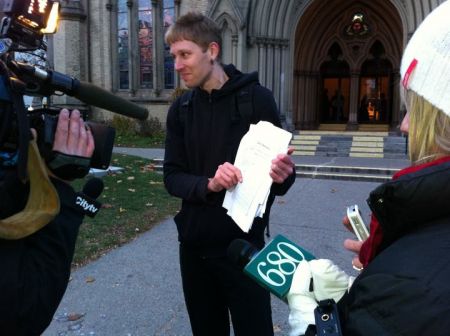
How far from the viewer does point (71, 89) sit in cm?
126

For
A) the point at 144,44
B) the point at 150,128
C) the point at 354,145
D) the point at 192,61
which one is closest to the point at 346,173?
the point at 354,145

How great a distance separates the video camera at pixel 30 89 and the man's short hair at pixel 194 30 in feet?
2.75

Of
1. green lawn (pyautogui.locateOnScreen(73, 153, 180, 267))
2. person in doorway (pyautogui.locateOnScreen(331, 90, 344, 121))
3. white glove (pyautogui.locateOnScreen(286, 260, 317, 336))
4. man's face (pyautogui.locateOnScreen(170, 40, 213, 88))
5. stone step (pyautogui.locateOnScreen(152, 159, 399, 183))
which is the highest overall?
person in doorway (pyautogui.locateOnScreen(331, 90, 344, 121))

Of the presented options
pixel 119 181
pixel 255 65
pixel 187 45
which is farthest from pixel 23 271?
pixel 255 65

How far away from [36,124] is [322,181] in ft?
28.8

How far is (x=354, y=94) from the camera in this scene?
18.8 meters

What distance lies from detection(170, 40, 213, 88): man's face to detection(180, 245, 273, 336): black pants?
0.89 meters

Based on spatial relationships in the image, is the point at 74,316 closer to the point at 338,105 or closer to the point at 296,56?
the point at 296,56

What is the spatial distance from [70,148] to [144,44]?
19838 millimetres

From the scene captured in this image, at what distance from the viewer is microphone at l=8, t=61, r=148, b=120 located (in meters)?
1.14

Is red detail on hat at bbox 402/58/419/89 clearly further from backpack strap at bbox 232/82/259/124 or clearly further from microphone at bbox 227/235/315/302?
backpack strap at bbox 232/82/259/124

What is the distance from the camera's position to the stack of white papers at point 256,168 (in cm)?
180

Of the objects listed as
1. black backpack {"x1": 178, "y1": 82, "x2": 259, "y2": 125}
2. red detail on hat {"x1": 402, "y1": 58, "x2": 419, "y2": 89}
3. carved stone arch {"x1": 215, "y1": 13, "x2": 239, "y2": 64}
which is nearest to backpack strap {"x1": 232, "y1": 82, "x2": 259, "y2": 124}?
black backpack {"x1": 178, "y1": 82, "x2": 259, "y2": 125}

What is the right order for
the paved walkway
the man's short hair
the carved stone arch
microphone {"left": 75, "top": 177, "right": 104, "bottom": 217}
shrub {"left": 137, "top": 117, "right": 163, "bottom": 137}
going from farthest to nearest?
shrub {"left": 137, "top": 117, "right": 163, "bottom": 137} < the carved stone arch < the paved walkway < the man's short hair < microphone {"left": 75, "top": 177, "right": 104, "bottom": 217}
